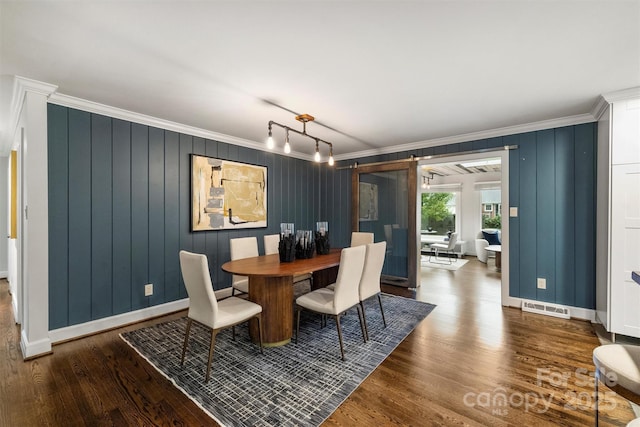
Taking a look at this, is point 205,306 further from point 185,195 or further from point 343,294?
point 185,195

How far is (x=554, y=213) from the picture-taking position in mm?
3428

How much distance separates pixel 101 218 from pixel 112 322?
1.17 m

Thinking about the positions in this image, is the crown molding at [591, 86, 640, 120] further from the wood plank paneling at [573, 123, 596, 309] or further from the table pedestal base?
the table pedestal base

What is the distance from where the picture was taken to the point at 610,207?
8.96 feet

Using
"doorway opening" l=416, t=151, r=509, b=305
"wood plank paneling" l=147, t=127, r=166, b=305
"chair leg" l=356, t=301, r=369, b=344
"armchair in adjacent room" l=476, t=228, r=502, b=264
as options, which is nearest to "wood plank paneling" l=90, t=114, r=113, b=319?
"wood plank paneling" l=147, t=127, r=166, b=305

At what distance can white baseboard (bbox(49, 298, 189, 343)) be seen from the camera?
269 cm

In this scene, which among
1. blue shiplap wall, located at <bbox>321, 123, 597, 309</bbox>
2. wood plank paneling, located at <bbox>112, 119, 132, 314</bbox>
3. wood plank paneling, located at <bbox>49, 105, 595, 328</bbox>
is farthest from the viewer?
blue shiplap wall, located at <bbox>321, 123, 597, 309</bbox>

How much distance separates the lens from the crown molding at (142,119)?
2.71 meters

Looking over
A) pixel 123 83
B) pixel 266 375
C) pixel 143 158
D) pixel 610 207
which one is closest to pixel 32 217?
pixel 143 158

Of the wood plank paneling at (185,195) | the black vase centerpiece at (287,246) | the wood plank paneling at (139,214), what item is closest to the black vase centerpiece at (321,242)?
the black vase centerpiece at (287,246)

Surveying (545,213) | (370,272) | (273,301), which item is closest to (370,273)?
(370,272)

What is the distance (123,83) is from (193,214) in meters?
1.73

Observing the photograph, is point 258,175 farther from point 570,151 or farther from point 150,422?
point 570,151

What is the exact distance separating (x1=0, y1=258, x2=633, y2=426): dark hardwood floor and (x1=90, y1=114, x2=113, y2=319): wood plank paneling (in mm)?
414
